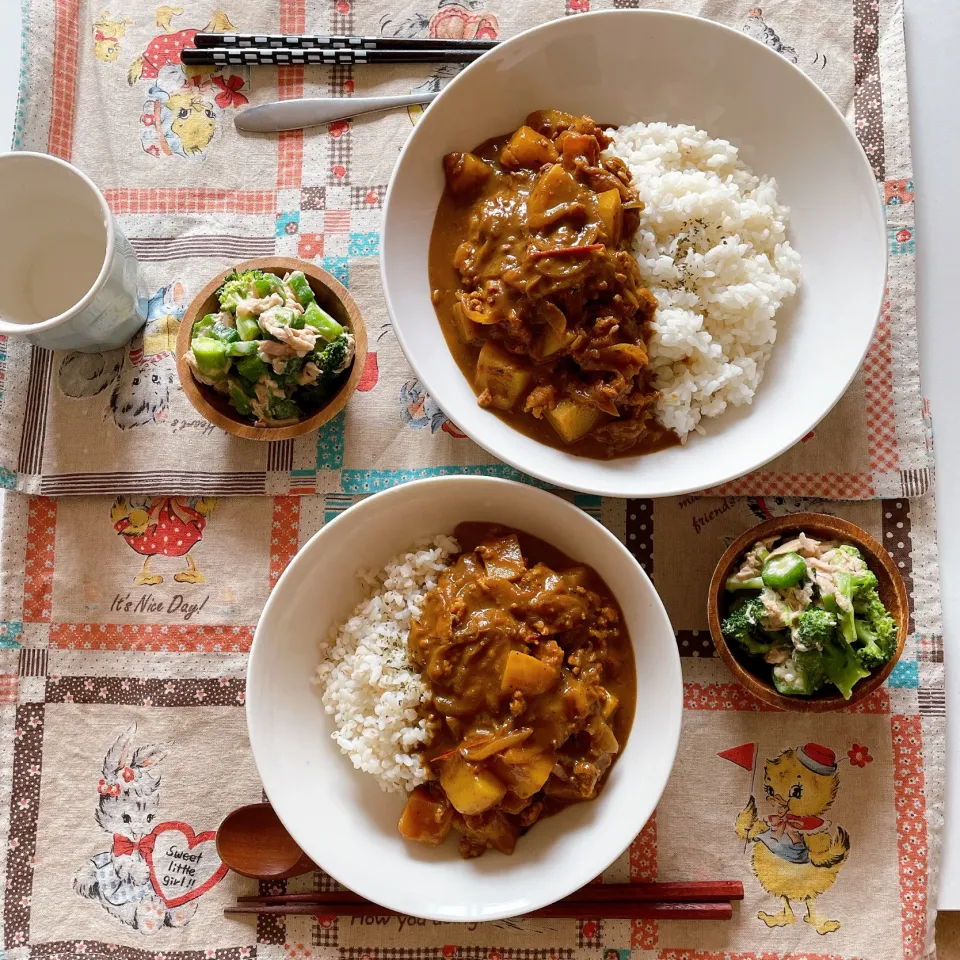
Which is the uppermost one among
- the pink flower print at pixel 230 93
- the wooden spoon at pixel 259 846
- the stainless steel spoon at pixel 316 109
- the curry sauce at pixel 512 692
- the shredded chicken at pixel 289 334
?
the pink flower print at pixel 230 93

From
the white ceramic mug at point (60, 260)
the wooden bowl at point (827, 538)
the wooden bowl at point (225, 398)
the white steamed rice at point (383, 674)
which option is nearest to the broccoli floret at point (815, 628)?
the wooden bowl at point (827, 538)

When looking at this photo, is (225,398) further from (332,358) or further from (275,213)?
(275,213)

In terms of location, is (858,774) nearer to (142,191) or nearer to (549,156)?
(549,156)

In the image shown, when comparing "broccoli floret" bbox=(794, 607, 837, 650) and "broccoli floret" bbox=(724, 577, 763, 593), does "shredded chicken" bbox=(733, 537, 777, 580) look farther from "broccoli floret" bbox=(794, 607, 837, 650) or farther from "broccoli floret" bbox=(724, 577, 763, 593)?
"broccoli floret" bbox=(794, 607, 837, 650)

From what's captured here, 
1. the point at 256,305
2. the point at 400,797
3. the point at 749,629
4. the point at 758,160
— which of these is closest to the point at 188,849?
the point at 400,797

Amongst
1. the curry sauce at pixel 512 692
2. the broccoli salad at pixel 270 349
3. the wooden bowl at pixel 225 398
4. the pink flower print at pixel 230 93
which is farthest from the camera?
the pink flower print at pixel 230 93

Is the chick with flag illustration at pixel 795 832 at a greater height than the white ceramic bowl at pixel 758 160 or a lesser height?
lesser

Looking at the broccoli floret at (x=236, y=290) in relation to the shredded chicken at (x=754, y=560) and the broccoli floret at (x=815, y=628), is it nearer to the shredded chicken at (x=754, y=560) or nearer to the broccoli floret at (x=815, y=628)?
the shredded chicken at (x=754, y=560)
